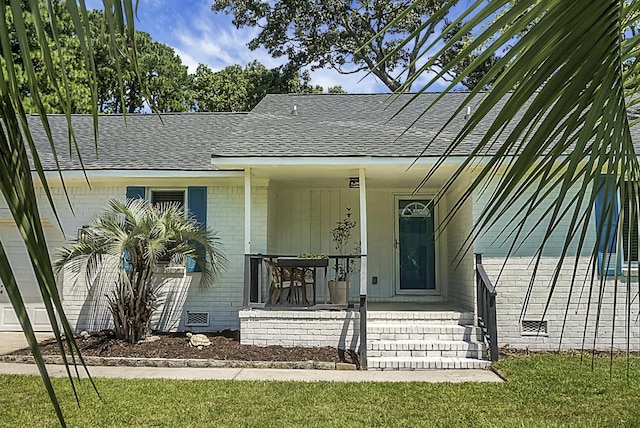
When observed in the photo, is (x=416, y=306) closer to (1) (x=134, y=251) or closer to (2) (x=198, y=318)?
(2) (x=198, y=318)

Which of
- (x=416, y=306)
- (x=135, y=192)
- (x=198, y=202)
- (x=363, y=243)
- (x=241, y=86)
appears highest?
(x=241, y=86)

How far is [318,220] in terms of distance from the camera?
1263cm

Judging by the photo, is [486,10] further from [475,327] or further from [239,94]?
[239,94]

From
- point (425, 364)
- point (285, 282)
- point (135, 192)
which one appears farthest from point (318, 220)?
point (425, 364)

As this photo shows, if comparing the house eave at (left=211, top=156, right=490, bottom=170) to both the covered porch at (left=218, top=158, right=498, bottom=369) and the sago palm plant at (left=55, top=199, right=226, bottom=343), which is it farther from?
the sago palm plant at (left=55, top=199, right=226, bottom=343)

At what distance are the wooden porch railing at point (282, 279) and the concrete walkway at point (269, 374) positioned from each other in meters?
1.56

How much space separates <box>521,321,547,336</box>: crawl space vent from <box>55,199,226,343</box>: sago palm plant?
535 cm

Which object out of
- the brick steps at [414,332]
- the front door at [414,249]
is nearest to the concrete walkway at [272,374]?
the brick steps at [414,332]

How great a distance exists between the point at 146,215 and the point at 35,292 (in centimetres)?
335

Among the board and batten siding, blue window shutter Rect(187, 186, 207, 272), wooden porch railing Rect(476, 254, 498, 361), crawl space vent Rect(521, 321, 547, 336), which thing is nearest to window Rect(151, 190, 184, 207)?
blue window shutter Rect(187, 186, 207, 272)

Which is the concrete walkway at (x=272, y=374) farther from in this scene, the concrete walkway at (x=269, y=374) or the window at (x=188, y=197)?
the window at (x=188, y=197)

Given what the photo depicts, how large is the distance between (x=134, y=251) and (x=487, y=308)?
Result: 562 centimetres

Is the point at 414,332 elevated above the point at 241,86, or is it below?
below

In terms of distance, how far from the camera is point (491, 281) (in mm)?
10078
